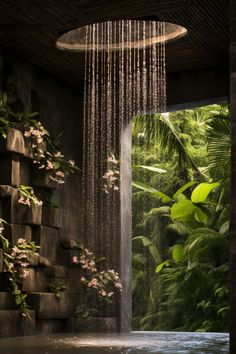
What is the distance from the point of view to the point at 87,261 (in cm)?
988

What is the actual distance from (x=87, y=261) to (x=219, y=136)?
9.40 feet

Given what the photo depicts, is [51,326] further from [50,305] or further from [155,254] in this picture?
[155,254]

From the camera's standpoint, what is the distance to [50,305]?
9180 mm

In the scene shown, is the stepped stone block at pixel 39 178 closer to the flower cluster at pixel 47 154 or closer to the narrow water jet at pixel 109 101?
the flower cluster at pixel 47 154

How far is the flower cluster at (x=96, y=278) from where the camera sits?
9750 mm

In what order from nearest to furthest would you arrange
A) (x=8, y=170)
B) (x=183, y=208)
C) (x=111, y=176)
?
(x=8, y=170) → (x=111, y=176) → (x=183, y=208)

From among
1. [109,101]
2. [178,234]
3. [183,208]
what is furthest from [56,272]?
[178,234]

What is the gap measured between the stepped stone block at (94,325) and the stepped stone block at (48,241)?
91 centimetres

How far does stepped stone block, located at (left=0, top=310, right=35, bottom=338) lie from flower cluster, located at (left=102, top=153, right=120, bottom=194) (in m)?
2.16

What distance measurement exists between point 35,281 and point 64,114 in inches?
101

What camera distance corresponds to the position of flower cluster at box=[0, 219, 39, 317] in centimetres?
848

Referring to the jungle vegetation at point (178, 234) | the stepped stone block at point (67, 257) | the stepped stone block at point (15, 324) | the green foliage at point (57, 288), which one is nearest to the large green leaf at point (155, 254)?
the jungle vegetation at point (178, 234)

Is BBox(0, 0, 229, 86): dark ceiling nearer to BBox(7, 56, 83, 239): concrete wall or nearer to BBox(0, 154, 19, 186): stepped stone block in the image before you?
BBox(7, 56, 83, 239): concrete wall

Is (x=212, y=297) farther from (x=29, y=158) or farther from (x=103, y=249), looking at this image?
(x=29, y=158)
